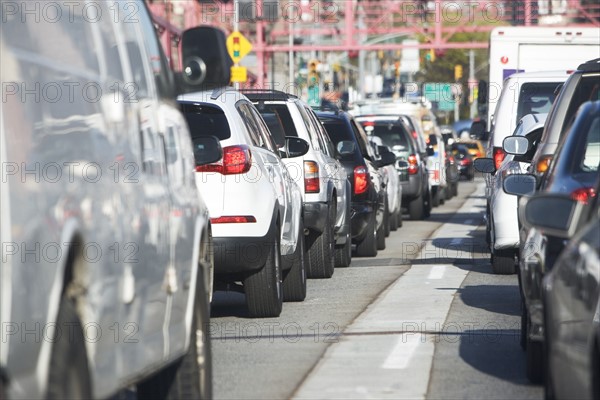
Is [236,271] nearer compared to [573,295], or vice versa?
[573,295]

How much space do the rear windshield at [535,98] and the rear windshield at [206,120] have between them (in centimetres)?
749

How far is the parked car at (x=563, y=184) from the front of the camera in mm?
8242

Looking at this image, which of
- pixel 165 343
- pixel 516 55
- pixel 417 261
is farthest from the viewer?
pixel 516 55

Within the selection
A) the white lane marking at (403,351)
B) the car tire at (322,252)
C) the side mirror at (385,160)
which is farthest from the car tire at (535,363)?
the side mirror at (385,160)

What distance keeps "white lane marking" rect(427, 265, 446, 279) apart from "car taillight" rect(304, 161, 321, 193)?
1454 mm

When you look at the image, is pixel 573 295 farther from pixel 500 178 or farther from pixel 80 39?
pixel 500 178

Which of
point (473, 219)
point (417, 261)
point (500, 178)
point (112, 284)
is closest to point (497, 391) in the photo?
point (112, 284)

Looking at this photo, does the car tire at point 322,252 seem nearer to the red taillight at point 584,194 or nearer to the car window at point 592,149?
the car window at point 592,149

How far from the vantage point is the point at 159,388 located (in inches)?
291

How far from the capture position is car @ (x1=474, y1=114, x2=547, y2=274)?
15.0 meters

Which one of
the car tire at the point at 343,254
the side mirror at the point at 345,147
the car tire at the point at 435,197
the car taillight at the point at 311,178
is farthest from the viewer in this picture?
the car tire at the point at 435,197

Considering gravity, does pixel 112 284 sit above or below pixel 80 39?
below

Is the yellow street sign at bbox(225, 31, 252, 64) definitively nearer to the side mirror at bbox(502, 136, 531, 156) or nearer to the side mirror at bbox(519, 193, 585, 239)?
the side mirror at bbox(502, 136, 531, 156)

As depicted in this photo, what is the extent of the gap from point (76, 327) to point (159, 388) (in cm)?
229
